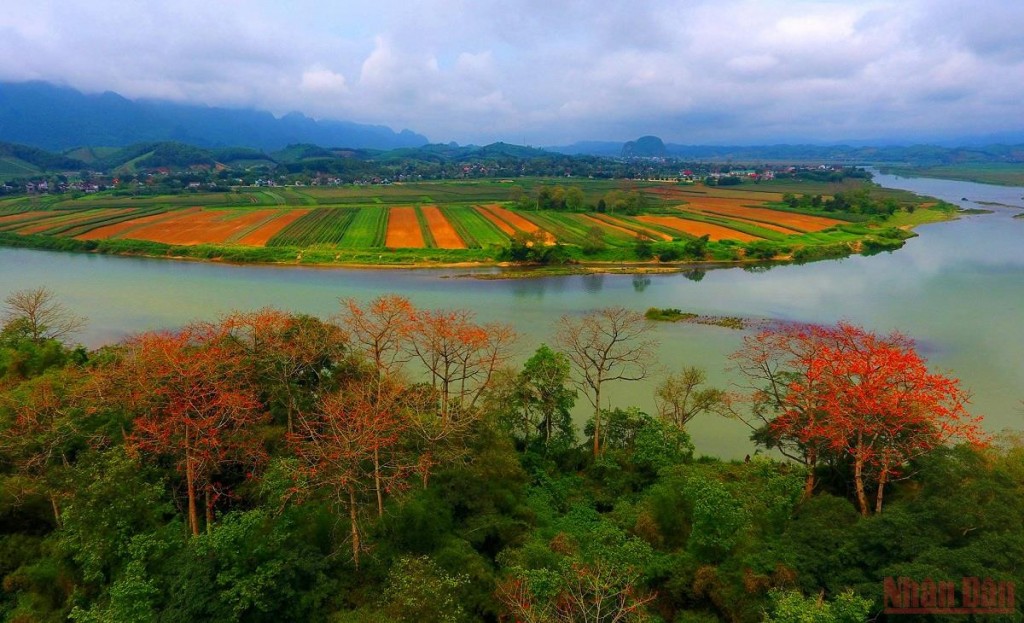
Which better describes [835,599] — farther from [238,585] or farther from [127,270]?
[127,270]

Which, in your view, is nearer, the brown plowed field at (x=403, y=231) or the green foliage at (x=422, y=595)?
the green foliage at (x=422, y=595)

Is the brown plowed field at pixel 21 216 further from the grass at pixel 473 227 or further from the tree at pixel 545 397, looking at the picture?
the tree at pixel 545 397

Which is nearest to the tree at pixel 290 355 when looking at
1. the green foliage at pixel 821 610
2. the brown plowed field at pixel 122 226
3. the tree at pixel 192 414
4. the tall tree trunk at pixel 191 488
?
the tree at pixel 192 414

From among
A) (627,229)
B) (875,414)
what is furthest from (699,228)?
(875,414)

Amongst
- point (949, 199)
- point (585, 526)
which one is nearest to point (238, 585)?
point (585, 526)

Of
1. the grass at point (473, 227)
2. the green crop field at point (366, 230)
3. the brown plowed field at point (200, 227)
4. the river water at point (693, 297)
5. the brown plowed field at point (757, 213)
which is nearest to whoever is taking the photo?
the river water at point (693, 297)

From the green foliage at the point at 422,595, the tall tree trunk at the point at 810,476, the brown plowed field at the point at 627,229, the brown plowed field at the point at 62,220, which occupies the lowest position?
the tall tree trunk at the point at 810,476
